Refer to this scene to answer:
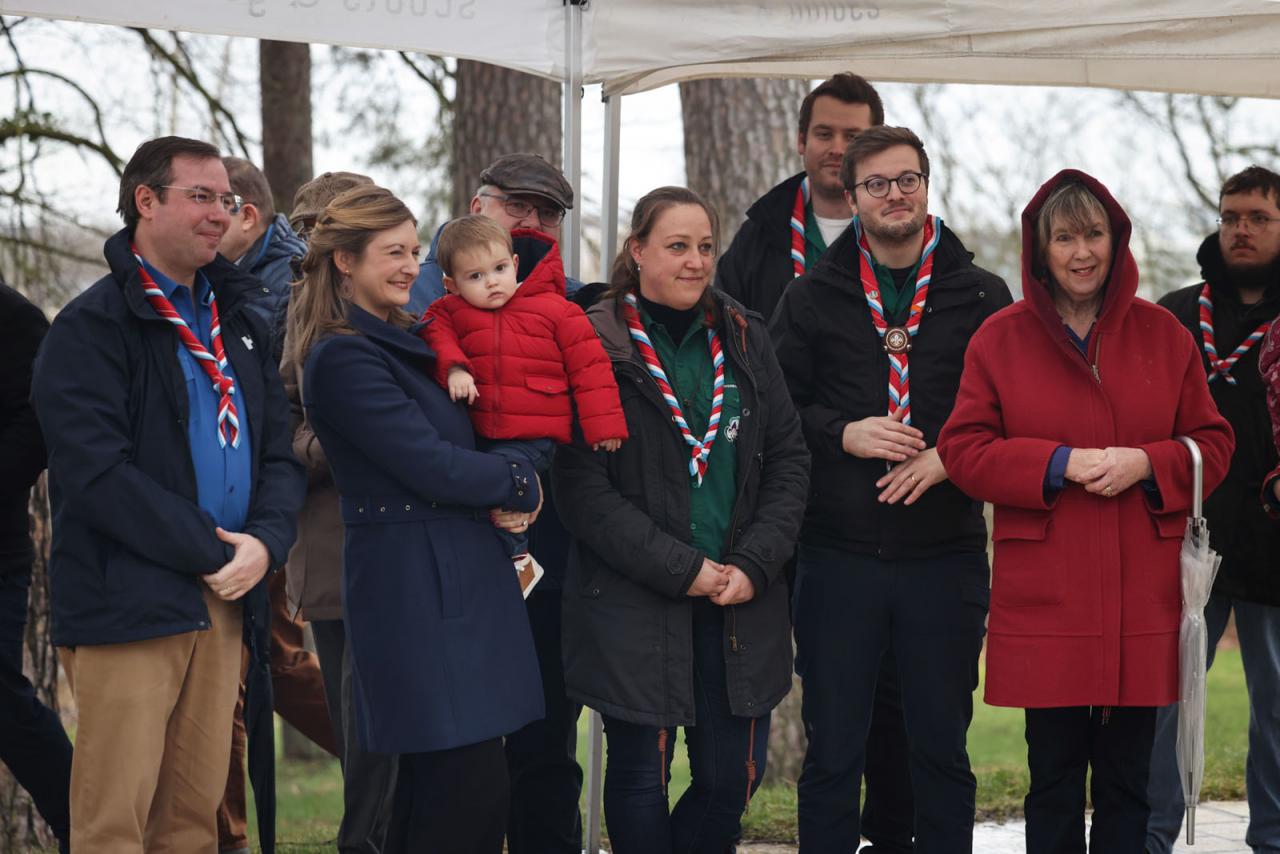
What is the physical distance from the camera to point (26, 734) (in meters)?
4.09

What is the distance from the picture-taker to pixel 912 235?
3.98 metres

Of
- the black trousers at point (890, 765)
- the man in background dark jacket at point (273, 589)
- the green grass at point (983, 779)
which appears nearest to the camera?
the man in background dark jacket at point (273, 589)

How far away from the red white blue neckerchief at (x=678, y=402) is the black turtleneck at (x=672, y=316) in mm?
52

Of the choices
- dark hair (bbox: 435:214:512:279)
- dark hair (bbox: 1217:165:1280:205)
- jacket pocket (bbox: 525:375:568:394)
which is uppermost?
dark hair (bbox: 1217:165:1280:205)

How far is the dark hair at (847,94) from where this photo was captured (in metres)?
4.61

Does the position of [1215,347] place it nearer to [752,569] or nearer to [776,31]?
[776,31]

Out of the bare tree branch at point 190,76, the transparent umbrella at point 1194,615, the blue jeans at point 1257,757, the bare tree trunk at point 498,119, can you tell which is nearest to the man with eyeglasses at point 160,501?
the transparent umbrella at point 1194,615

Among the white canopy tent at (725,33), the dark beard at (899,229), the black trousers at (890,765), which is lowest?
the black trousers at (890,765)

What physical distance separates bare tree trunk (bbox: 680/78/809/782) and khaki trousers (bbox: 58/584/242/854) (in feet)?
14.7

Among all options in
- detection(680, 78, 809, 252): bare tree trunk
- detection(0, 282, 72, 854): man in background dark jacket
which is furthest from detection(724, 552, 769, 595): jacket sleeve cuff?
detection(680, 78, 809, 252): bare tree trunk

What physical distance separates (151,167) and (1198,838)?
13.4ft

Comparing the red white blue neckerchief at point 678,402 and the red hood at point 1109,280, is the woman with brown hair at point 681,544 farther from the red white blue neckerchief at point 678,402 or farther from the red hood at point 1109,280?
the red hood at point 1109,280

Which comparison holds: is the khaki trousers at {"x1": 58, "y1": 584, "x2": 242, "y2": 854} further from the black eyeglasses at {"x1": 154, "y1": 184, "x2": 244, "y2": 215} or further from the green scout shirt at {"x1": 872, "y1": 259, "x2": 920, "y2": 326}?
the green scout shirt at {"x1": 872, "y1": 259, "x2": 920, "y2": 326}

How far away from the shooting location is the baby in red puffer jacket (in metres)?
3.52
